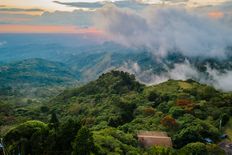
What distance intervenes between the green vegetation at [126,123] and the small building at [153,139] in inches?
49.1

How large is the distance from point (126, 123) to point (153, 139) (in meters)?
14.9

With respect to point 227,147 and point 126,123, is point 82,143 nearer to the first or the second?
point 227,147

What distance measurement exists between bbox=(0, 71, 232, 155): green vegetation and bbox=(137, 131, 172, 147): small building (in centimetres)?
125

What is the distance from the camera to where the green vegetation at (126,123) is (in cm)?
4628

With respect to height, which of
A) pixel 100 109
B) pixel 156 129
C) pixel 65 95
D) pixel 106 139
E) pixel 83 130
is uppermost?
pixel 83 130

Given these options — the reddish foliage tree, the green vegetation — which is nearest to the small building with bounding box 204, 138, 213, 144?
the green vegetation

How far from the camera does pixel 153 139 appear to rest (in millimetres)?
59656

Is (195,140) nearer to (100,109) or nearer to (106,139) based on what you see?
(106,139)

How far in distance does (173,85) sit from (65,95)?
48.3 meters

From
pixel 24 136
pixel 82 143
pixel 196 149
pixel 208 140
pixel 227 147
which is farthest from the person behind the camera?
pixel 208 140

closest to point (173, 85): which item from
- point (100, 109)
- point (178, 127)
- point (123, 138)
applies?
point (100, 109)

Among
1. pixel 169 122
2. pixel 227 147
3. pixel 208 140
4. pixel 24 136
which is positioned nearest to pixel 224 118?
pixel 208 140

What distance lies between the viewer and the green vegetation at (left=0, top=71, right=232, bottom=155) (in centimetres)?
4628

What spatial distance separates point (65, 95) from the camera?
5797 inches
